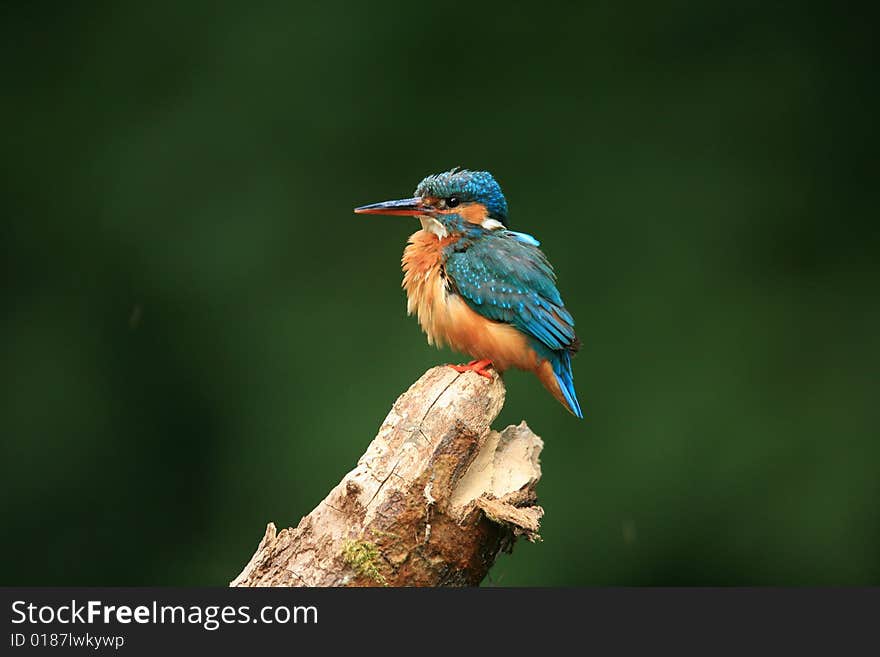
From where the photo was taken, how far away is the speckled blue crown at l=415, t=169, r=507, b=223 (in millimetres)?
3232

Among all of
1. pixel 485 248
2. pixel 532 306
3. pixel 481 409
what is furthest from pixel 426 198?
pixel 481 409

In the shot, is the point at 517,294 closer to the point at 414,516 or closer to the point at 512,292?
the point at 512,292

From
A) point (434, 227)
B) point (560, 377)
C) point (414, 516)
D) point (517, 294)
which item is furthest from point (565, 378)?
point (414, 516)

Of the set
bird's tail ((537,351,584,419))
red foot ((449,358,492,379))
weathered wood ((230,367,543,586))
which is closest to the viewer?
weathered wood ((230,367,543,586))

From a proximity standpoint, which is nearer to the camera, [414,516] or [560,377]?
[414,516]

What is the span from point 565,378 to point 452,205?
1.94 feet

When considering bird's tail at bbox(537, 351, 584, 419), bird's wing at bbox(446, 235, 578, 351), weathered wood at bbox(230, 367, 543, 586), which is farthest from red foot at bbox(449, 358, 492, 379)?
bird's tail at bbox(537, 351, 584, 419)

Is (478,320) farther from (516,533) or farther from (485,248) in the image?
(516,533)

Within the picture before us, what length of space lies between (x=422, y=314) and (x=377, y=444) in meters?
0.86

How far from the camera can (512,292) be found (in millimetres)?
3064

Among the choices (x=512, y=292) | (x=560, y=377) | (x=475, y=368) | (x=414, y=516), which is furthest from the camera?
(x=560, y=377)

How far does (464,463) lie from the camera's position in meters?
2.36

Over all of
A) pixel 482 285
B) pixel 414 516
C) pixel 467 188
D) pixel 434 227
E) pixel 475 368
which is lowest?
pixel 414 516

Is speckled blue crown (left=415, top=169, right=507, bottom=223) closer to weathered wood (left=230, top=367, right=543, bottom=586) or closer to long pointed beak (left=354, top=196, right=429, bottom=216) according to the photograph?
long pointed beak (left=354, top=196, right=429, bottom=216)
